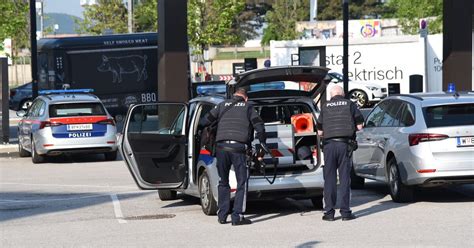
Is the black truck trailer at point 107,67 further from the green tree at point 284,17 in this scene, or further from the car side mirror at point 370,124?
the green tree at point 284,17

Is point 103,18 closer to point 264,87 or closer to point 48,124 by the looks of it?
point 48,124

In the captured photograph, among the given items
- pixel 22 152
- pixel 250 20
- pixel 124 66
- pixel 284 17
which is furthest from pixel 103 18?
pixel 22 152

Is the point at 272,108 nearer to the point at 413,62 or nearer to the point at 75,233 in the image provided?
the point at 75,233

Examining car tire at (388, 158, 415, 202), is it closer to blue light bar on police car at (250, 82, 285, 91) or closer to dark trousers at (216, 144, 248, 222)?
blue light bar on police car at (250, 82, 285, 91)

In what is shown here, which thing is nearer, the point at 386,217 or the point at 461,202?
the point at 386,217

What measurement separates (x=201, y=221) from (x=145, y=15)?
50.3 metres

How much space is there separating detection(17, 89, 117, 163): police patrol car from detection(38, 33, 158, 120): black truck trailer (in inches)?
468

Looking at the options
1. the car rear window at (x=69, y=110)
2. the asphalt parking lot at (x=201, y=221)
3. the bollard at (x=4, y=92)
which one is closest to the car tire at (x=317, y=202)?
the asphalt parking lot at (x=201, y=221)

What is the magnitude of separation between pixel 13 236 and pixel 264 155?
3.28 metres

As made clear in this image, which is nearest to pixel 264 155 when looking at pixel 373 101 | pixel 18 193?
pixel 18 193

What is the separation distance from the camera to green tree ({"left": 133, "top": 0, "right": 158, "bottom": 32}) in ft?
184

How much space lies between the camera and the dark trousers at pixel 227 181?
1245cm

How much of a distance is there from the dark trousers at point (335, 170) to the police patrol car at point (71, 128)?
437 inches

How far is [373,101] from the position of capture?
4184cm
